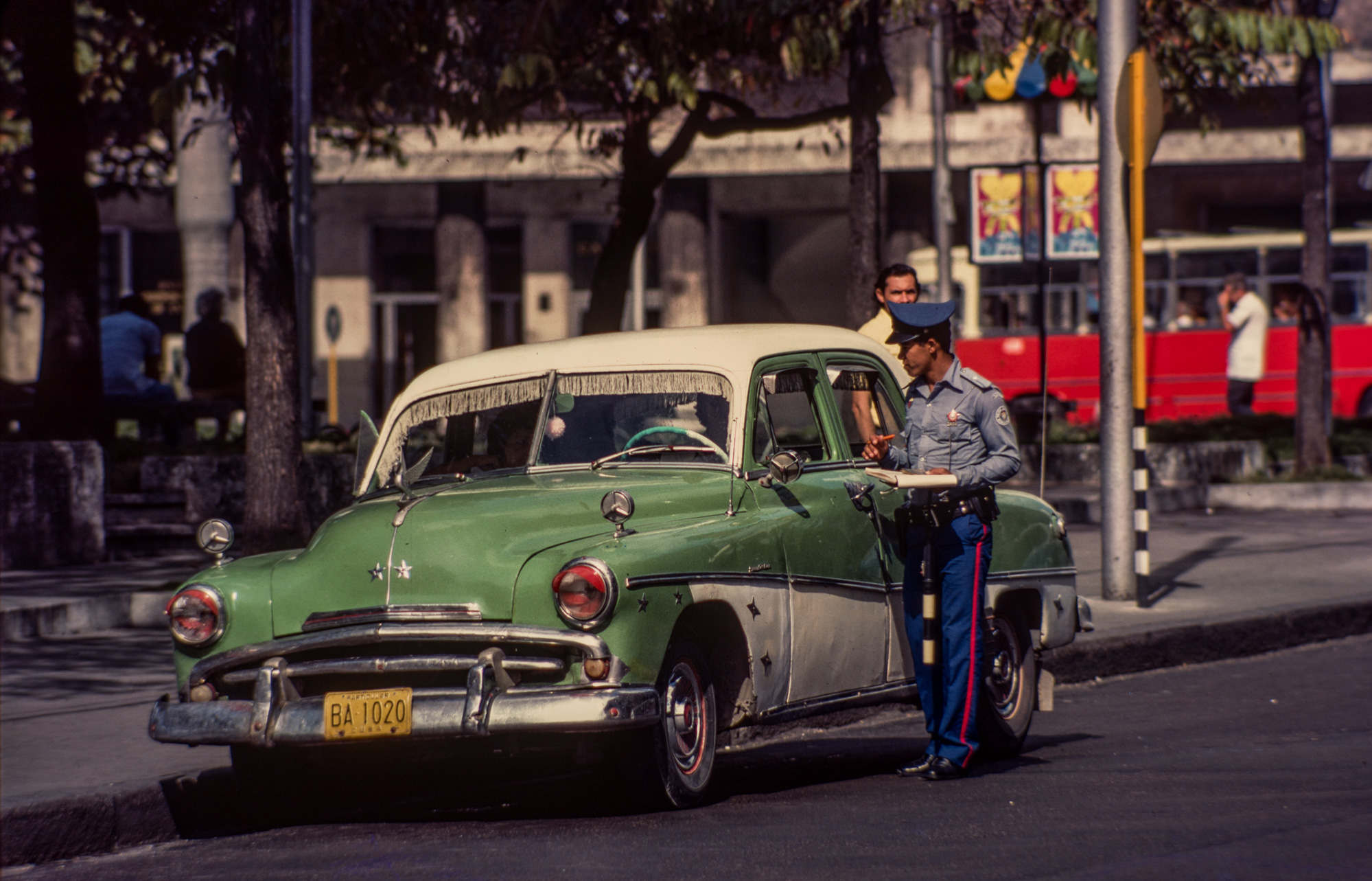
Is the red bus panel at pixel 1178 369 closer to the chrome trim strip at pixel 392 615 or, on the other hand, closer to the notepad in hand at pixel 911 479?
the notepad in hand at pixel 911 479

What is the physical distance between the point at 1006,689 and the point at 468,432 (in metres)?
2.41

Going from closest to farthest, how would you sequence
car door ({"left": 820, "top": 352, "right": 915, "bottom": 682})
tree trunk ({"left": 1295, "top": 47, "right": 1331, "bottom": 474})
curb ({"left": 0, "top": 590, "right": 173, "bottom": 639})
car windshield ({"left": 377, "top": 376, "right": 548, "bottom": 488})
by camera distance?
1. car windshield ({"left": 377, "top": 376, "right": 548, "bottom": 488})
2. car door ({"left": 820, "top": 352, "right": 915, "bottom": 682})
3. curb ({"left": 0, "top": 590, "right": 173, "bottom": 639})
4. tree trunk ({"left": 1295, "top": 47, "right": 1331, "bottom": 474})

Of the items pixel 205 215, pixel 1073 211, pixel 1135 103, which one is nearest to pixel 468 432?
pixel 1135 103

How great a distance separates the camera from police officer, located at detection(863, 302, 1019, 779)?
6.89 meters

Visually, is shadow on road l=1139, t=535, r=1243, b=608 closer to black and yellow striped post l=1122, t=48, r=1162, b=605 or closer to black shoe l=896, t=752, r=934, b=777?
black and yellow striped post l=1122, t=48, r=1162, b=605

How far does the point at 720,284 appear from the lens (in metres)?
35.4

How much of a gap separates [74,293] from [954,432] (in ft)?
32.9

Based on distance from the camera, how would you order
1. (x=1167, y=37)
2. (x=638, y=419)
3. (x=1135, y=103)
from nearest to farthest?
1. (x=638, y=419)
2. (x=1135, y=103)
3. (x=1167, y=37)

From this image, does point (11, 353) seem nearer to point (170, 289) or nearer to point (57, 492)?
point (170, 289)

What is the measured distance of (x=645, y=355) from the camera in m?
7.32

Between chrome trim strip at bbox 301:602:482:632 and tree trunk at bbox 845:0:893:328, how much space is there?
892 centimetres

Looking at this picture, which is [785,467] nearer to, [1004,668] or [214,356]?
[1004,668]

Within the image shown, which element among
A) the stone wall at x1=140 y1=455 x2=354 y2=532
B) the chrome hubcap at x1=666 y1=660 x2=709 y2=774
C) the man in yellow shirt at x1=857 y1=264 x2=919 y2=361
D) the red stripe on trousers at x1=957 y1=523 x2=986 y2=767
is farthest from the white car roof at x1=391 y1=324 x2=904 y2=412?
the stone wall at x1=140 y1=455 x2=354 y2=532

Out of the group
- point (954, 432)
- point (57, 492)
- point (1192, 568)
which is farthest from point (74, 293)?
point (954, 432)
